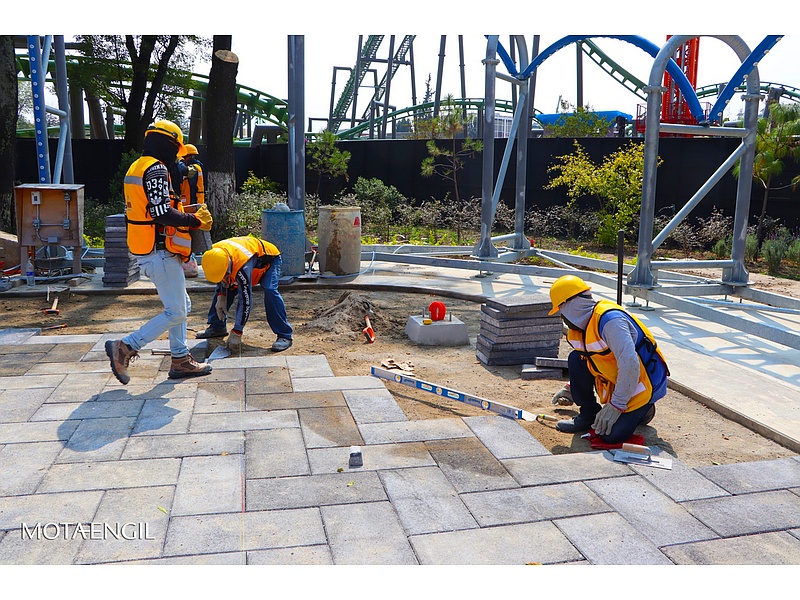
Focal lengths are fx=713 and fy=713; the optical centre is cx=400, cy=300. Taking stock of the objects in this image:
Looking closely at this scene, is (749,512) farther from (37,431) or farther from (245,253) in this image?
(245,253)

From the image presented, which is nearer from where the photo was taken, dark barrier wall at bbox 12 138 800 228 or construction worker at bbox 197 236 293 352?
construction worker at bbox 197 236 293 352

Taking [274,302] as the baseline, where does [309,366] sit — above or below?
below

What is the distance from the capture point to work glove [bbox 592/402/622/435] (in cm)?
474

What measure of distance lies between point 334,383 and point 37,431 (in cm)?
226

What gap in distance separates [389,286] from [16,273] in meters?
5.76

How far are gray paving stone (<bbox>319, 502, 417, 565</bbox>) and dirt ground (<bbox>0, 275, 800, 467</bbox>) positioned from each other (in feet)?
4.99

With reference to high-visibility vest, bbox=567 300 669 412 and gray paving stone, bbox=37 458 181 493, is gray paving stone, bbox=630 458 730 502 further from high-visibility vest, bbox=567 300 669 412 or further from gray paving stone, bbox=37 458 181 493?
gray paving stone, bbox=37 458 181 493

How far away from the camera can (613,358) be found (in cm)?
470

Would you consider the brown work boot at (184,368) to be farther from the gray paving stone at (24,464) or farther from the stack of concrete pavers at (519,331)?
the stack of concrete pavers at (519,331)

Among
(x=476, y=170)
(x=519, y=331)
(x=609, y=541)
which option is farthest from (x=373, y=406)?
(x=476, y=170)

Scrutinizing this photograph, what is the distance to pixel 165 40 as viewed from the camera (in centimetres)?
2088

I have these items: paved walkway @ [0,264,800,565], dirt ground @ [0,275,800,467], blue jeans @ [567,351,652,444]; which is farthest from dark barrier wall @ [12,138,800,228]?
blue jeans @ [567,351,652,444]

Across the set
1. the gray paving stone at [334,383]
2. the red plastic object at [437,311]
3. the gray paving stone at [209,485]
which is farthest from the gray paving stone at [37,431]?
the red plastic object at [437,311]
